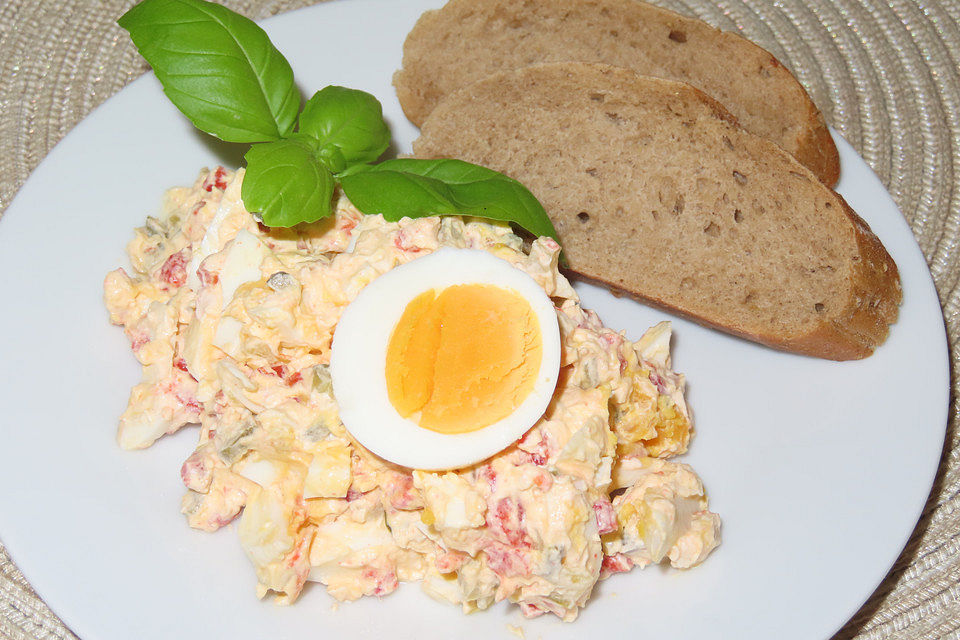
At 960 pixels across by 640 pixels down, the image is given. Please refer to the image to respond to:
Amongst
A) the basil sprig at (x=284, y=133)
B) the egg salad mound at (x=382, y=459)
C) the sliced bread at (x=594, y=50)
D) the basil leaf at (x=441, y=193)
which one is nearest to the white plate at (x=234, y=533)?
the egg salad mound at (x=382, y=459)

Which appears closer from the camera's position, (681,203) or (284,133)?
(284,133)

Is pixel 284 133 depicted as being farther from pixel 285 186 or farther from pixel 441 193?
pixel 441 193

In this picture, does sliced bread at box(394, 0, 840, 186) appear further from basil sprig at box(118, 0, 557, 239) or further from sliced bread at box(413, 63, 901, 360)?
basil sprig at box(118, 0, 557, 239)

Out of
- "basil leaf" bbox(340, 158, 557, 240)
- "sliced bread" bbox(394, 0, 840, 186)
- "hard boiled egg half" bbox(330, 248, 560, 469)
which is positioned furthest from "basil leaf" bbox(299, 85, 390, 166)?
"hard boiled egg half" bbox(330, 248, 560, 469)

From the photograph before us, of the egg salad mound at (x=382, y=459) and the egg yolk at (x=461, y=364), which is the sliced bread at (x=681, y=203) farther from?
the egg yolk at (x=461, y=364)

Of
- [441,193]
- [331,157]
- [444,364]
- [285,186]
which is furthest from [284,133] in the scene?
[444,364]

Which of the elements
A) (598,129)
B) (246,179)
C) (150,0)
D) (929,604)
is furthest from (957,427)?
(150,0)
